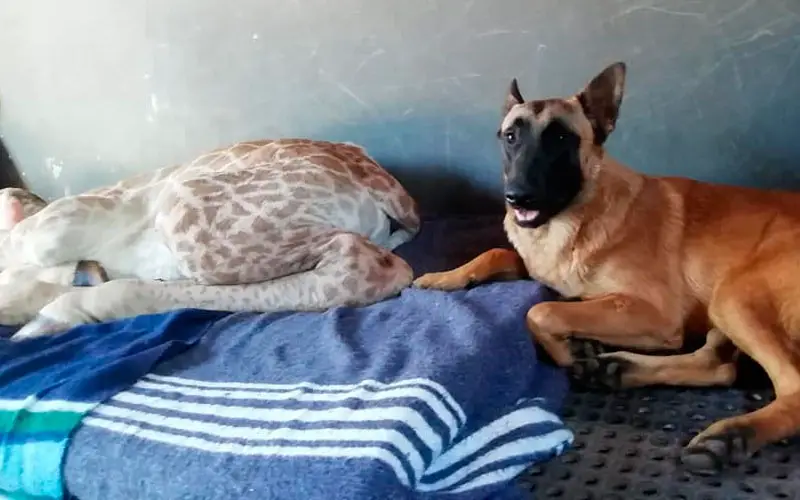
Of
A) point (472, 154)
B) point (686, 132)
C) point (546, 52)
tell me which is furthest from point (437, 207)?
point (686, 132)

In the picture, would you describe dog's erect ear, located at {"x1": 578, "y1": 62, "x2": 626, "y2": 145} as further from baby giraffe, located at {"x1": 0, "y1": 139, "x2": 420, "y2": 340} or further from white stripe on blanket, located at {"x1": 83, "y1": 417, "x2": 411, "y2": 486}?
white stripe on blanket, located at {"x1": 83, "y1": 417, "x2": 411, "y2": 486}

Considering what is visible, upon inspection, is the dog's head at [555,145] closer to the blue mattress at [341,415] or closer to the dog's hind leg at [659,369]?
the blue mattress at [341,415]

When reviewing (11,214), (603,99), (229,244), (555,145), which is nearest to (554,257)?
(555,145)

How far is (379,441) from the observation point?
4.07 ft

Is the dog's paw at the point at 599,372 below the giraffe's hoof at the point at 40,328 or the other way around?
below

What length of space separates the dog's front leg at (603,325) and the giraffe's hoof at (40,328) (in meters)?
1.05

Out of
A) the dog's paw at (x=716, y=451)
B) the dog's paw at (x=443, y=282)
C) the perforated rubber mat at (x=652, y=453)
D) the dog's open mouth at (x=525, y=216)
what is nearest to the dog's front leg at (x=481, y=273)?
the dog's paw at (x=443, y=282)

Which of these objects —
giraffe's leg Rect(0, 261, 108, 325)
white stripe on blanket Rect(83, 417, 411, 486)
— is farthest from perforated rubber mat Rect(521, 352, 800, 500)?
giraffe's leg Rect(0, 261, 108, 325)

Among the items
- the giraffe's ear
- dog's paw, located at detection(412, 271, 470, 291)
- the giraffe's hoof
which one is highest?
the giraffe's ear

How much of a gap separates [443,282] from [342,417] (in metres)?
0.62

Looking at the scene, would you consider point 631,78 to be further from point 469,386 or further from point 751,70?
point 469,386

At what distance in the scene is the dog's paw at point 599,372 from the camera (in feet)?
5.36

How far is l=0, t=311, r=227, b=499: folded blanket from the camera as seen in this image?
1.47 meters

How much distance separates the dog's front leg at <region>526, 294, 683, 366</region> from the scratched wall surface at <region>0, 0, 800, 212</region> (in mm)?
580
